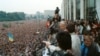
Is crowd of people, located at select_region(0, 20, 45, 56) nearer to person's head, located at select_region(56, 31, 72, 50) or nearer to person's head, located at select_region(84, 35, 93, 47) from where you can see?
person's head, located at select_region(84, 35, 93, 47)

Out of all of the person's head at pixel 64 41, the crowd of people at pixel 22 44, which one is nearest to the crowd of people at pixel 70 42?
the person's head at pixel 64 41

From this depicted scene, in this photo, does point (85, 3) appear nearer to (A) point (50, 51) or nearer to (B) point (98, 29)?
(B) point (98, 29)

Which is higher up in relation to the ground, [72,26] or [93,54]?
[72,26]

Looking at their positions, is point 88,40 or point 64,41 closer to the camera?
point 64,41

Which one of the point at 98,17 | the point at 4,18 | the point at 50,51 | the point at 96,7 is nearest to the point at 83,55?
the point at 50,51

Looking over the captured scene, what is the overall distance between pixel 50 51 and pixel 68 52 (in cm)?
40

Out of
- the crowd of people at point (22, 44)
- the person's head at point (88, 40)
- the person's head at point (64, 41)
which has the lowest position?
the crowd of people at point (22, 44)

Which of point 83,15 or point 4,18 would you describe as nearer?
point 83,15

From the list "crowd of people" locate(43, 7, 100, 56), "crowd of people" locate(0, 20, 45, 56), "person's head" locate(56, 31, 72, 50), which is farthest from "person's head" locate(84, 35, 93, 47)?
"crowd of people" locate(0, 20, 45, 56)

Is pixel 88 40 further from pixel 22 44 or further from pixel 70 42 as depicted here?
pixel 22 44

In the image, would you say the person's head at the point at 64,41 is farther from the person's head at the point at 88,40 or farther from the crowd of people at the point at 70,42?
the person's head at the point at 88,40

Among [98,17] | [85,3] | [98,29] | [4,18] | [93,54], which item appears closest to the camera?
[93,54]

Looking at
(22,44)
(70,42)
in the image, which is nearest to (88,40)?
(70,42)

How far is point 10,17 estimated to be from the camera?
150 meters
